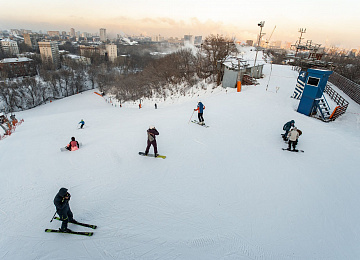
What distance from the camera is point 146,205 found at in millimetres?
6070

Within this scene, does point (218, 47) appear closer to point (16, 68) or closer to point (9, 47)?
point (16, 68)

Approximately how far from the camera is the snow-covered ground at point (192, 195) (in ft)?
16.0

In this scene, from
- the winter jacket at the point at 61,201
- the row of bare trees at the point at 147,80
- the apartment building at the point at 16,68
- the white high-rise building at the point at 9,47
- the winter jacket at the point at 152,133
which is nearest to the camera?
the winter jacket at the point at 61,201

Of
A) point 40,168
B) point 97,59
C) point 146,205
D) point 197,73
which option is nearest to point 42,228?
point 146,205

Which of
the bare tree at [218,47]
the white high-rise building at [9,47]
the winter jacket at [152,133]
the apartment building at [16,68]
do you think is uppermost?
the bare tree at [218,47]

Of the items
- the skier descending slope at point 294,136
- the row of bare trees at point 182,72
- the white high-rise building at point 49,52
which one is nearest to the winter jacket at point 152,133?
the skier descending slope at point 294,136

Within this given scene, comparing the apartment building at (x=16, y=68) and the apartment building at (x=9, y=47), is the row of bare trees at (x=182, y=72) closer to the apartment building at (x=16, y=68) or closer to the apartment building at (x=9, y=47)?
the apartment building at (x=16, y=68)

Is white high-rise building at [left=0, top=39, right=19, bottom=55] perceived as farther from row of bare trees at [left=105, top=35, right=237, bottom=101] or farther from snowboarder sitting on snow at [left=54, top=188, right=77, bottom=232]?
snowboarder sitting on snow at [left=54, top=188, right=77, bottom=232]

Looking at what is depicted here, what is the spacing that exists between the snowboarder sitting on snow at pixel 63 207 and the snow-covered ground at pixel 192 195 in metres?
0.35

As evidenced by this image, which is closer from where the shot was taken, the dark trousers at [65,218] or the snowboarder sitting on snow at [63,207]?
the snowboarder sitting on snow at [63,207]

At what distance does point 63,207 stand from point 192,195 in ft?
12.3

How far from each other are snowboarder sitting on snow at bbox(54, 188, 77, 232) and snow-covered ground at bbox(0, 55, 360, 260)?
0.35 m

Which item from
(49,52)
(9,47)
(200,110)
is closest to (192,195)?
(200,110)

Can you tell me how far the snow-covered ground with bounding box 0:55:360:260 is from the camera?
4867 millimetres
